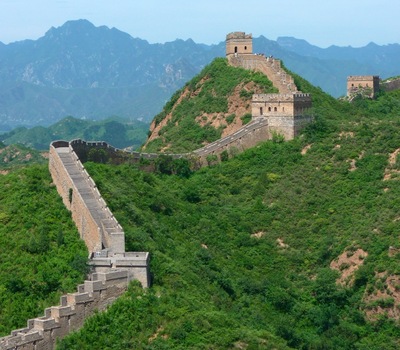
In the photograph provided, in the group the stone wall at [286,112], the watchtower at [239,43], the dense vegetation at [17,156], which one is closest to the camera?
the stone wall at [286,112]

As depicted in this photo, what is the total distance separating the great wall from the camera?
41.0 m

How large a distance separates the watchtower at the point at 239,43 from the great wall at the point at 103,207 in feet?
3.09

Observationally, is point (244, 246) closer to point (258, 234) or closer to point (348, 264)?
point (258, 234)

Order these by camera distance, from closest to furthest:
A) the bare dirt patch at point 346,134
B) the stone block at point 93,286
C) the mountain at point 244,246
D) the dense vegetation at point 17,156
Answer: the stone block at point 93,286 < the mountain at point 244,246 < the bare dirt patch at point 346,134 < the dense vegetation at point 17,156

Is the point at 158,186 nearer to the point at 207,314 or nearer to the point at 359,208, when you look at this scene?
the point at 359,208

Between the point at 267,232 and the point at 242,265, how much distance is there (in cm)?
447

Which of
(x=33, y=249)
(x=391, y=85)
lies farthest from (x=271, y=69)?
(x=33, y=249)

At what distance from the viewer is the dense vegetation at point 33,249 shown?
44469mm

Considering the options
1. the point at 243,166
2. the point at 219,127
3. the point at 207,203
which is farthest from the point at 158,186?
the point at 219,127

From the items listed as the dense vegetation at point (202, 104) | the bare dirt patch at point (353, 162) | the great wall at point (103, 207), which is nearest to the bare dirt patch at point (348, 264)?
the bare dirt patch at point (353, 162)

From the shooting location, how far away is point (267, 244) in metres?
59.9

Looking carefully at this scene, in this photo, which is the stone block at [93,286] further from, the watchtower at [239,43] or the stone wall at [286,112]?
the watchtower at [239,43]

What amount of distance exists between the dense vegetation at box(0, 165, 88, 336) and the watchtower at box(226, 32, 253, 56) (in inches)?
1108

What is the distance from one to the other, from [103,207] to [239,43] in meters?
34.6
